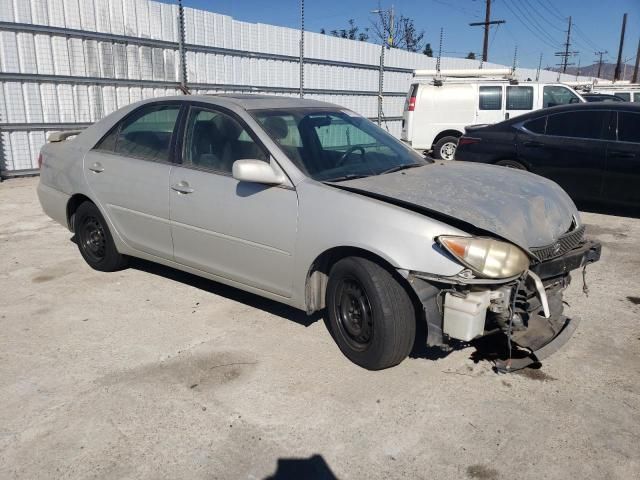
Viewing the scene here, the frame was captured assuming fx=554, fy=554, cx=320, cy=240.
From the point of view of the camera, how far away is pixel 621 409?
304 centimetres

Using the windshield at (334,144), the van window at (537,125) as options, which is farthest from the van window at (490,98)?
the windshield at (334,144)

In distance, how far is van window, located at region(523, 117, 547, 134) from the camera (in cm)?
774

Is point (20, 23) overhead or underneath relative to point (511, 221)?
overhead

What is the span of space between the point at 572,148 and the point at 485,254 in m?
5.22

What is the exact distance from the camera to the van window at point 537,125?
25.4 feet

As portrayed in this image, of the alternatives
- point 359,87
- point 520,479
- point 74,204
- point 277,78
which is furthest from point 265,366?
point 359,87

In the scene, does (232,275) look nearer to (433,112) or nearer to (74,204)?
(74,204)

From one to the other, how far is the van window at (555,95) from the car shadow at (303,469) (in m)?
11.9

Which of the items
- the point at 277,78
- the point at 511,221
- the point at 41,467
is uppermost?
the point at 277,78

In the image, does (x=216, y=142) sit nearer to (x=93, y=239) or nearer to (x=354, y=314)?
(x=354, y=314)

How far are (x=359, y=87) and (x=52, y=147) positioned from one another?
39.8ft

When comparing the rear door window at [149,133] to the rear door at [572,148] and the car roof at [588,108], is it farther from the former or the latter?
the car roof at [588,108]

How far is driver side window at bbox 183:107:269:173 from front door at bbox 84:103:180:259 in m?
0.21

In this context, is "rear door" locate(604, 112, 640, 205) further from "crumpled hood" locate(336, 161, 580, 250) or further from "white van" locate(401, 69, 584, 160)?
"white van" locate(401, 69, 584, 160)
